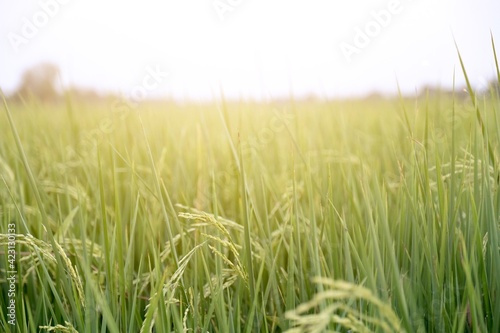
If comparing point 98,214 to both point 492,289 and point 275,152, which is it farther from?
point 275,152

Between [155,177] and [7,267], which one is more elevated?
[155,177]

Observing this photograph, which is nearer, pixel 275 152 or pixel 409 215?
pixel 409 215

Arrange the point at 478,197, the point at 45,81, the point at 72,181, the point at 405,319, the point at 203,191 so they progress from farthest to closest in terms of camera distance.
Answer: the point at 45,81, the point at 72,181, the point at 203,191, the point at 478,197, the point at 405,319

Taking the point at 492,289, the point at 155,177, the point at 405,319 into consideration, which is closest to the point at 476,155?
the point at 492,289

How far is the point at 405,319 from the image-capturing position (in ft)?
2.12

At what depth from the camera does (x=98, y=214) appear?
124 centimetres

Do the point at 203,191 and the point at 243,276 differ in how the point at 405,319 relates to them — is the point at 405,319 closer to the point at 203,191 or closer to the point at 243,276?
the point at 243,276

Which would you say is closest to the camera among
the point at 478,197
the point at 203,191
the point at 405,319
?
the point at 405,319

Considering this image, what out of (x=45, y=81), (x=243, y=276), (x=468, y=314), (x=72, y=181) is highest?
(x=45, y=81)

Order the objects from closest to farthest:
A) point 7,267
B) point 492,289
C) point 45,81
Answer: point 492,289 → point 7,267 → point 45,81

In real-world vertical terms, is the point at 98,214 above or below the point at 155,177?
below

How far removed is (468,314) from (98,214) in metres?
0.86

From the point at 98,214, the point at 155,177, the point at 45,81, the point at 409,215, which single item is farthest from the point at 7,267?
the point at 45,81

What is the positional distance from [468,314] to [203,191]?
0.83m
